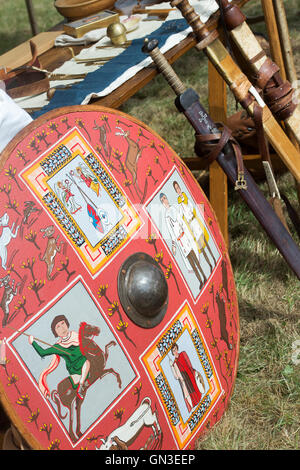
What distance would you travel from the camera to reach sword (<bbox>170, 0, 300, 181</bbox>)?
190 cm

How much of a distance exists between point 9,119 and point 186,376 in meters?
0.88

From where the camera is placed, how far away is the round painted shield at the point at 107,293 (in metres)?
1.40

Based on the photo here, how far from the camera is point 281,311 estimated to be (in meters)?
2.37

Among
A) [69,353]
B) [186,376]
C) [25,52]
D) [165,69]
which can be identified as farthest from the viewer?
[25,52]

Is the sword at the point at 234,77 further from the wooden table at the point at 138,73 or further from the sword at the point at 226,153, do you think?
the wooden table at the point at 138,73

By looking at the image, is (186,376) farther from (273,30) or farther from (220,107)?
(273,30)

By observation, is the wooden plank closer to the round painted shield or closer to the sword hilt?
the sword hilt

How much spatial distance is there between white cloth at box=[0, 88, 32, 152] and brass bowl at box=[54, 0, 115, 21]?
1.31 m

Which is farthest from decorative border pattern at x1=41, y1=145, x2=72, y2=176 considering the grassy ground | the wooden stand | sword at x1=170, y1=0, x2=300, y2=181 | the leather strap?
the wooden stand

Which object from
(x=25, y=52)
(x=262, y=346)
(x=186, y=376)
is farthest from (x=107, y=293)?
(x=25, y=52)

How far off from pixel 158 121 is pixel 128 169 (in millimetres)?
2542

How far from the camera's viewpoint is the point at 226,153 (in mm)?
1976

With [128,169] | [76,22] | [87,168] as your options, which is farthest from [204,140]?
[76,22]

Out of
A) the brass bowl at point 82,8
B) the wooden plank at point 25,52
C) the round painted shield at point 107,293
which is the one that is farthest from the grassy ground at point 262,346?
the wooden plank at point 25,52
